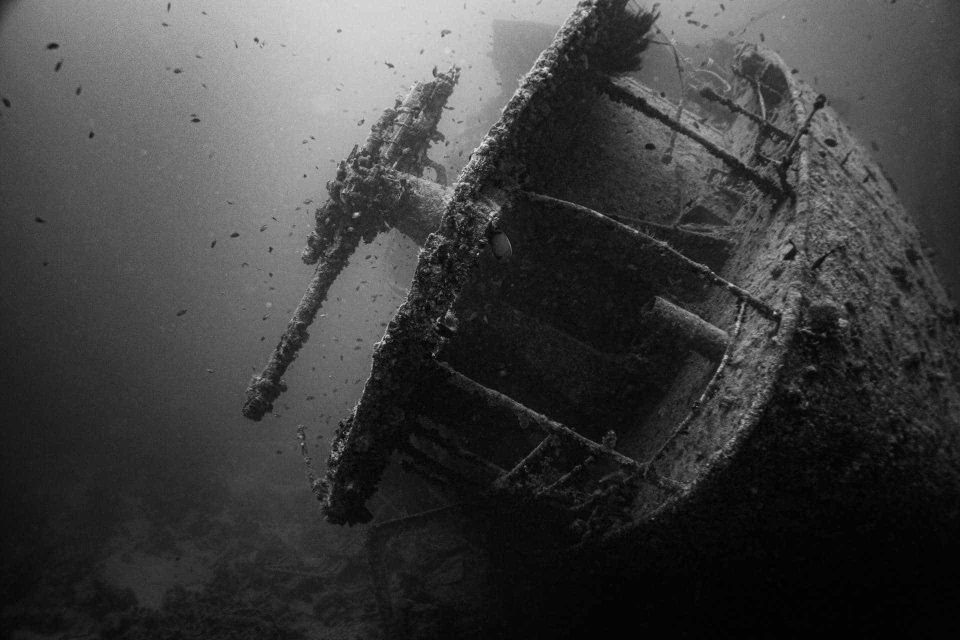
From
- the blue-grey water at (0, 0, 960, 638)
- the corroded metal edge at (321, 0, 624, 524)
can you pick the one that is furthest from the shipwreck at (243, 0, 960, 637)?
the blue-grey water at (0, 0, 960, 638)

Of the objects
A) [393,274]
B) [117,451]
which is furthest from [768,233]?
[117,451]

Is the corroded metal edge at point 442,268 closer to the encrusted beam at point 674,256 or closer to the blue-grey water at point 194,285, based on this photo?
the encrusted beam at point 674,256

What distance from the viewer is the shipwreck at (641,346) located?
99.7 inches

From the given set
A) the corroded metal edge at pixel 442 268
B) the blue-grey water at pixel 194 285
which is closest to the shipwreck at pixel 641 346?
the corroded metal edge at pixel 442 268

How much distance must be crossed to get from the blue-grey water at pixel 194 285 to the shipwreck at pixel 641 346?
207 centimetres

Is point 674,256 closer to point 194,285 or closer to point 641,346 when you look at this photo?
point 641,346

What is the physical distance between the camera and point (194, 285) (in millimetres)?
41281

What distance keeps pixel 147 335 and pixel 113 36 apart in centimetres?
5391

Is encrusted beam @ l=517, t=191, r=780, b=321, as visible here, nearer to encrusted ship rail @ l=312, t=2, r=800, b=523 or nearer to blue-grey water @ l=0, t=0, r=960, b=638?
encrusted ship rail @ l=312, t=2, r=800, b=523

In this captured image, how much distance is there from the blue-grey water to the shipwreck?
2.07m

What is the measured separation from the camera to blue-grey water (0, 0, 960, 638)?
38.5 ft

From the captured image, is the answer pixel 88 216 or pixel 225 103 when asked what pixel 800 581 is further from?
pixel 225 103

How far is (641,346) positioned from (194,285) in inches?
1881

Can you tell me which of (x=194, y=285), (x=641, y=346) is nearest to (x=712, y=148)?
(x=641, y=346)
